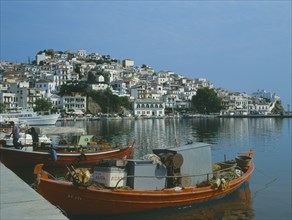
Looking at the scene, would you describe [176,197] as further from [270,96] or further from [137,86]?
[270,96]

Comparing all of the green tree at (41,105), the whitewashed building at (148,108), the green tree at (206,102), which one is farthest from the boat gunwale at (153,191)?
the green tree at (206,102)

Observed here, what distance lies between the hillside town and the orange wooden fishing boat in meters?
72.4

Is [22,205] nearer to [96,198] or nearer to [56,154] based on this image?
[96,198]

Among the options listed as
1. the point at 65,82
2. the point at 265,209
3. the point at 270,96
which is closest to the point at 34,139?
the point at 265,209

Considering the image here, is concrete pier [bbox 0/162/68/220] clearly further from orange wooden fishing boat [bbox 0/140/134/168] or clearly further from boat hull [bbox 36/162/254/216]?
orange wooden fishing boat [bbox 0/140/134/168]

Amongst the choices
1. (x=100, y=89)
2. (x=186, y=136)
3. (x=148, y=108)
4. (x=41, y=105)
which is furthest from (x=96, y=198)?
(x=148, y=108)

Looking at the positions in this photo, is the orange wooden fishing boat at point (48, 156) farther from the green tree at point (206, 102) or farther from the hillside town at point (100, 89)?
the green tree at point (206, 102)

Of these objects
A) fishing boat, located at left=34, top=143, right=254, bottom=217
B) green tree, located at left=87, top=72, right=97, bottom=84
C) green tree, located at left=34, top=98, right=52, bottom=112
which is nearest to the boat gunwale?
fishing boat, located at left=34, top=143, right=254, bottom=217

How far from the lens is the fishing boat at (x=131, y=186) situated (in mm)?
11477

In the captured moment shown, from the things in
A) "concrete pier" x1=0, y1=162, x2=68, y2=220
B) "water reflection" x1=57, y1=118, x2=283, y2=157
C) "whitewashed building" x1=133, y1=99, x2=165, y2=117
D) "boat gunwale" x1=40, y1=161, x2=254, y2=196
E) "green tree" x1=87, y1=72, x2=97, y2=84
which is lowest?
"water reflection" x1=57, y1=118, x2=283, y2=157

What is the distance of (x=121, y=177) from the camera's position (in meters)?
11.7

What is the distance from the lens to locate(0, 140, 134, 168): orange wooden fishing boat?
2020 centimetres

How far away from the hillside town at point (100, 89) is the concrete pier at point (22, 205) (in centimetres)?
8432

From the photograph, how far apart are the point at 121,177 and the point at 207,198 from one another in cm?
367
